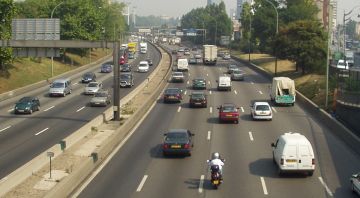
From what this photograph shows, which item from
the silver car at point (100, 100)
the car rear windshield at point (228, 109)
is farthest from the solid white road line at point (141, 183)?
the silver car at point (100, 100)

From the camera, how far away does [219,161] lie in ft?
77.3

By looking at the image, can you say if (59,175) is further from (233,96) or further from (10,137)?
(233,96)

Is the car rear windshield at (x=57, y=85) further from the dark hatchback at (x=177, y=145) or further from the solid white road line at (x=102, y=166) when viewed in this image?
the dark hatchback at (x=177, y=145)

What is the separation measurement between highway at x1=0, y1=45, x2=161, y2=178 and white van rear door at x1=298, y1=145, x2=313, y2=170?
13725mm

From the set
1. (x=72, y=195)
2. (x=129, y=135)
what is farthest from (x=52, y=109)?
(x=72, y=195)

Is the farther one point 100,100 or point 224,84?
point 224,84

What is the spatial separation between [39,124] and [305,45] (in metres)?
41.2

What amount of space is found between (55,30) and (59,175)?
1161 inches

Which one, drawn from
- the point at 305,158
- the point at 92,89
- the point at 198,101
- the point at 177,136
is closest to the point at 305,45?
the point at 198,101

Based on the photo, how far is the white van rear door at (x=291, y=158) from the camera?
2536cm

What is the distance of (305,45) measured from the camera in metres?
73.4

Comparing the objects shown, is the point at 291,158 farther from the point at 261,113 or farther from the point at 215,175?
the point at 261,113

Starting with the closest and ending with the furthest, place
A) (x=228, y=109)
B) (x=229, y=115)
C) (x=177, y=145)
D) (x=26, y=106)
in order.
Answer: (x=177, y=145) < (x=229, y=115) < (x=228, y=109) < (x=26, y=106)

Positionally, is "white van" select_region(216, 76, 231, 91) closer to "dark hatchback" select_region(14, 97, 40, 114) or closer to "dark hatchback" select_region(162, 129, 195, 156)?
"dark hatchback" select_region(14, 97, 40, 114)
